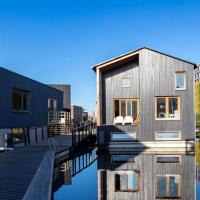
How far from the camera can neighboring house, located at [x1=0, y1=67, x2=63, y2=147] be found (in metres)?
16.5

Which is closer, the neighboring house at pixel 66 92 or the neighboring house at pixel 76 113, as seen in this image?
the neighboring house at pixel 76 113

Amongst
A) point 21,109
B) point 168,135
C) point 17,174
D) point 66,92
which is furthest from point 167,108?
point 66,92

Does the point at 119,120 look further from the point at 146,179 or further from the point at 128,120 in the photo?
the point at 146,179

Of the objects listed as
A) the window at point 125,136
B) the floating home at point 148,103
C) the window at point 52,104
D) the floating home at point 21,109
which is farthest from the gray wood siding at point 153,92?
the window at point 52,104

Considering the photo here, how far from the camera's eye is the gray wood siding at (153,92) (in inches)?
716

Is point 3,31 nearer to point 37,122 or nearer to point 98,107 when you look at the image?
point 37,122

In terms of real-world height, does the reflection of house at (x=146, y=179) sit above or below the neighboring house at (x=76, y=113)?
below

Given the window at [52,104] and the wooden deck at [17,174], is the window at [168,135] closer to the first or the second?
the wooden deck at [17,174]

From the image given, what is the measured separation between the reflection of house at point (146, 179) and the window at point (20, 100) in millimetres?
6476

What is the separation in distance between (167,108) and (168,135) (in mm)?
1411

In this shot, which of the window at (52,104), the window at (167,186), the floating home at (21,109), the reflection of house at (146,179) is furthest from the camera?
the window at (52,104)

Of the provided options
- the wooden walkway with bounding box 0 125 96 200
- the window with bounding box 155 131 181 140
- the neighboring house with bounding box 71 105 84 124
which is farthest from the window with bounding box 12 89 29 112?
the neighboring house with bounding box 71 105 84 124

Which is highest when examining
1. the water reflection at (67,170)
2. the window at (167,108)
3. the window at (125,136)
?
the window at (167,108)

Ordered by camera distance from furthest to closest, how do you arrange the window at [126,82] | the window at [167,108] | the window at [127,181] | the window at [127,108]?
the window at [126,82]
the window at [127,108]
the window at [167,108]
the window at [127,181]
